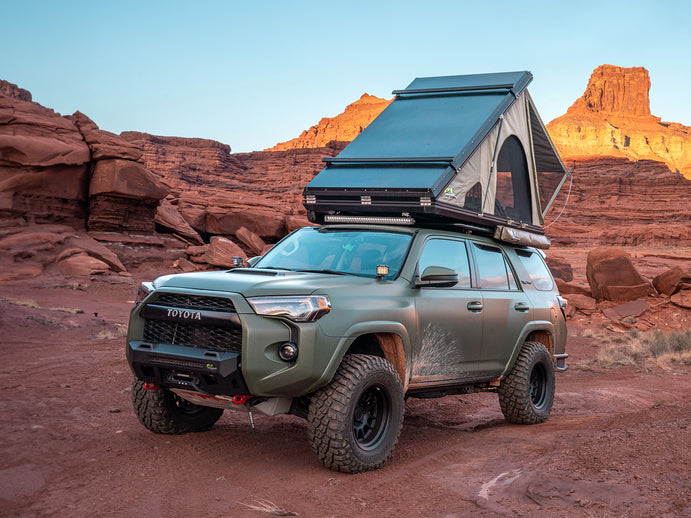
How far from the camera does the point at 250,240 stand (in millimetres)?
38406

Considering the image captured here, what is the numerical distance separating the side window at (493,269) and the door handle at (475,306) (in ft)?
1.11

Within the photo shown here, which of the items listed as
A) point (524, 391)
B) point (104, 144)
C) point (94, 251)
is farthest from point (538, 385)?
point (104, 144)

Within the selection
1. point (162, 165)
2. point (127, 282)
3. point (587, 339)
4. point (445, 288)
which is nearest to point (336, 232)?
point (445, 288)

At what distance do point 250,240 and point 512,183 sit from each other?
31.1 m

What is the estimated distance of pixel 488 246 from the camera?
7.20 meters

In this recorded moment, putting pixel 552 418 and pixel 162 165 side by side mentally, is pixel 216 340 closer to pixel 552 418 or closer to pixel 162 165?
pixel 552 418

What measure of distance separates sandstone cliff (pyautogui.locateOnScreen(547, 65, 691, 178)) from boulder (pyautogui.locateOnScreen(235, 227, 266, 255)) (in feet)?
491

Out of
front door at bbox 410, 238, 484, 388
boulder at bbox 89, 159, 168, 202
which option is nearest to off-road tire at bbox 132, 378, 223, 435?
front door at bbox 410, 238, 484, 388

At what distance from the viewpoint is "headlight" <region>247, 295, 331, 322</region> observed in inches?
181

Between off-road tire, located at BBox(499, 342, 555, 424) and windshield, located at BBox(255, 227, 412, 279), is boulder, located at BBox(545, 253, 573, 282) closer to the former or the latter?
off-road tire, located at BBox(499, 342, 555, 424)

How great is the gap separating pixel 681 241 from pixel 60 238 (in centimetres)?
6363

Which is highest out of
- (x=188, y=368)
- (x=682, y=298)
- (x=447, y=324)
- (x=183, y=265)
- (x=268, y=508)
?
(x=447, y=324)

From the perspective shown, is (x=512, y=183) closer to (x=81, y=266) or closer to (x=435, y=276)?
(x=435, y=276)

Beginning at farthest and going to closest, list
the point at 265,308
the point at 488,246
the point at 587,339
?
the point at 587,339 < the point at 488,246 < the point at 265,308
